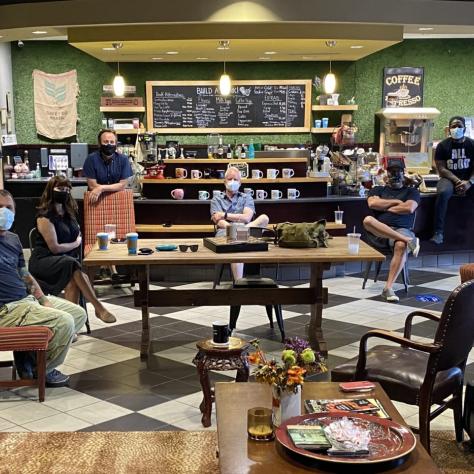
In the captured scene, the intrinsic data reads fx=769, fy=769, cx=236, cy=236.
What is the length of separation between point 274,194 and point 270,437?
5.85 meters

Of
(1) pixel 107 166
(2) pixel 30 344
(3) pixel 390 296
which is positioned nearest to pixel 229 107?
(1) pixel 107 166

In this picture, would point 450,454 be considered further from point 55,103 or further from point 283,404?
point 55,103

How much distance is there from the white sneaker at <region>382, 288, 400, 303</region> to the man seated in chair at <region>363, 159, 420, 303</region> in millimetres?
24

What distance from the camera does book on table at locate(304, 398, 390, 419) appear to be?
3.27m

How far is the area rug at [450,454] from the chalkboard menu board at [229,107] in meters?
8.87

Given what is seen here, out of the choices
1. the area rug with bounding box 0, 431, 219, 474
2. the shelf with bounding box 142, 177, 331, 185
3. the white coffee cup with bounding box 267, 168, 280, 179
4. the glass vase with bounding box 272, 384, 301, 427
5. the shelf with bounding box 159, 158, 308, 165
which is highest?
the shelf with bounding box 159, 158, 308, 165

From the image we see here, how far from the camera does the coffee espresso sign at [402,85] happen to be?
12.9m

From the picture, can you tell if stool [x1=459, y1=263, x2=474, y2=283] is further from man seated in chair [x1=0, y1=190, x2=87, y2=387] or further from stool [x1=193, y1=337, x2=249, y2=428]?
man seated in chair [x1=0, y1=190, x2=87, y2=387]

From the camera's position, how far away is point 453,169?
9539mm

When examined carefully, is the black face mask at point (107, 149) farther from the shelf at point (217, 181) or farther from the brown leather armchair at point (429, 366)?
the brown leather armchair at point (429, 366)

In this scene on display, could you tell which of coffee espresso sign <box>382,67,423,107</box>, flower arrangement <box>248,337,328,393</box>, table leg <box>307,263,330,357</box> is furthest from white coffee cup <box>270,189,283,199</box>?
flower arrangement <box>248,337,328,393</box>

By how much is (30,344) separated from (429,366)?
2450mm

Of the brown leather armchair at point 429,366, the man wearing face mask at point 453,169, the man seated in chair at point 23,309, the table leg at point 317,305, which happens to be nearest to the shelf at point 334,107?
Answer: the man wearing face mask at point 453,169

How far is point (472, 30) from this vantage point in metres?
9.21
